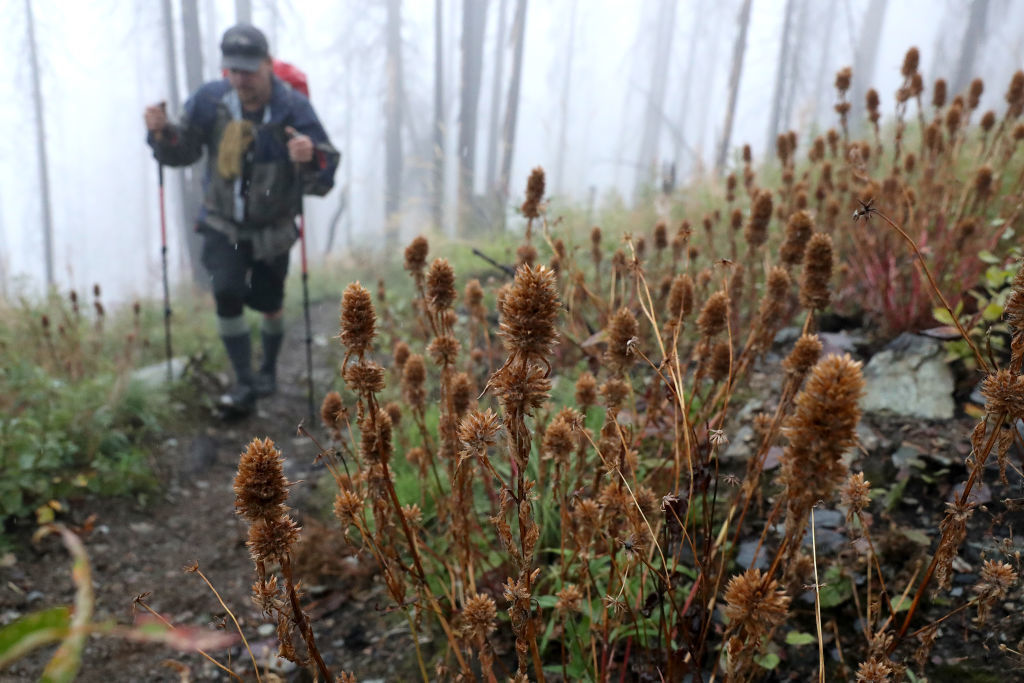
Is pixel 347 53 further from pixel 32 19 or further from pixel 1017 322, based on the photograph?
pixel 1017 322

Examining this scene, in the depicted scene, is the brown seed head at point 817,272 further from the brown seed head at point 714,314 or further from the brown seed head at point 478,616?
the brown seed head at point 478,616

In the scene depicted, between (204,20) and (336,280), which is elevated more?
(204,20)

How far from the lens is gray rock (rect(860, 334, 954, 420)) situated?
8.46 feet

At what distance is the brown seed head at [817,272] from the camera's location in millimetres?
1518

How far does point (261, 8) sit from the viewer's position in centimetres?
1800

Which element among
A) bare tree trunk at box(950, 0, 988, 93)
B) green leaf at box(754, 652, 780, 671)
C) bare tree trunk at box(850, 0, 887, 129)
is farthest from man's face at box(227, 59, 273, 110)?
bare tree trunk at box(850, 0, 887, 129)

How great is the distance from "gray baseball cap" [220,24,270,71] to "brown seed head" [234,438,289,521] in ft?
15.9

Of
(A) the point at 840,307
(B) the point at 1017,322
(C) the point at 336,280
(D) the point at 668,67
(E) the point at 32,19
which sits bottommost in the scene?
(C) the point at 336,280

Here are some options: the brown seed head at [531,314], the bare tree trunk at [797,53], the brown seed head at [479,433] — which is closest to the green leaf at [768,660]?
the brown seed head at [479,433]

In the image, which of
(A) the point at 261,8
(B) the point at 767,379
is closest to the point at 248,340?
(B) the point at 767,379

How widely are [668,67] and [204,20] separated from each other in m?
18.4

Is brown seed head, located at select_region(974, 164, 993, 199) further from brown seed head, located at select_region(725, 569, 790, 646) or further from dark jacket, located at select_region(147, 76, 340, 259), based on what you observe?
dark jacket, located at select_region(147, 76, 340, 259)

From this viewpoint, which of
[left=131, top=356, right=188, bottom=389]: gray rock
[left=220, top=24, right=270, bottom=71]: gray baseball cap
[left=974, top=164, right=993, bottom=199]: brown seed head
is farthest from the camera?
[left=131, top=356, right=188, bottom=389]: gray rock

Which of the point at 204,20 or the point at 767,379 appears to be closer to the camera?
the point at 767,379
